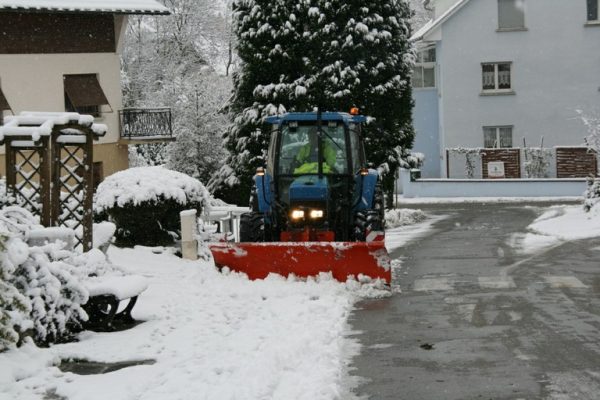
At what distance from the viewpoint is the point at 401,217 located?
2800 centimetres

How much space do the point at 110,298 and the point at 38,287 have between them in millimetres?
955

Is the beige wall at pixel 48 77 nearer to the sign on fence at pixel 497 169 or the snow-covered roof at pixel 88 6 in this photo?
the snow-covered roof at pixel 88 6

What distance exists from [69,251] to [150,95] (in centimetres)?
3976

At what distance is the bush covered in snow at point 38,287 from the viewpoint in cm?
827

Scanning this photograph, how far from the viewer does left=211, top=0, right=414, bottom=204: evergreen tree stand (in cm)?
2702

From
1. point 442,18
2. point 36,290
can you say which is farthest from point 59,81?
point 36,290

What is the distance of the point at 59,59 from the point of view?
29625 millimetres

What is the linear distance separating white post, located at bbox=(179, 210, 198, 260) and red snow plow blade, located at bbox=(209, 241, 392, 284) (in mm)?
2839

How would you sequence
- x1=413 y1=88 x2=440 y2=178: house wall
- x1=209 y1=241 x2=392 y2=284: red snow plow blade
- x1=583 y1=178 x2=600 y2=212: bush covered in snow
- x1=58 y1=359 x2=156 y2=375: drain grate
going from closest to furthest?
1. x1=58 y1=359 x2=156 y2=375: drain grate
2. x1=209 y1=241 x2=392 y2=284: red snow plow blade
3. x1=583 y1=178 x2=600 y2=212: bush covered in snow
4. x1=413 y1=88 x2=440 y2=178: house wall

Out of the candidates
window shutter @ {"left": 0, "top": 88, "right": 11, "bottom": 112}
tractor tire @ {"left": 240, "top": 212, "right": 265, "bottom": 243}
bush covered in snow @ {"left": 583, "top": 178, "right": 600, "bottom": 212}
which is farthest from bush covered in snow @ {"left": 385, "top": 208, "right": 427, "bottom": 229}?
tractor tire @ {"left": 240, "top": 212, "right": 265, "bottom": 243}

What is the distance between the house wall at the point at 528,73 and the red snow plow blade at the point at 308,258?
2915 centimetres

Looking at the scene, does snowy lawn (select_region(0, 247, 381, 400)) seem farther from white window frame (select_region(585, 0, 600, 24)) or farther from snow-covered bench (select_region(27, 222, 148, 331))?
white window frame (select_region(585, 0, 600, 24))

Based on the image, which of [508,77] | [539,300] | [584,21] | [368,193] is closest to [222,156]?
[508,77]

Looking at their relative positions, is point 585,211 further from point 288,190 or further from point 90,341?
point 90,341
